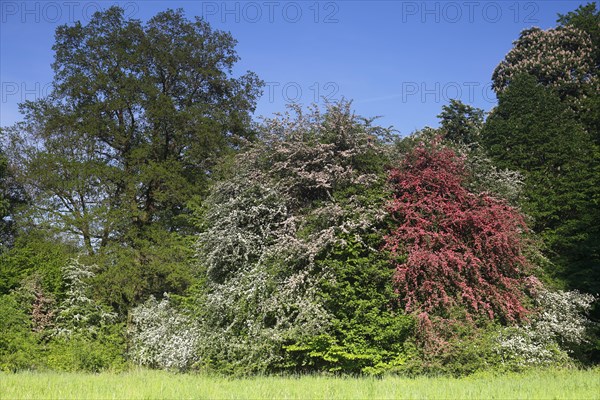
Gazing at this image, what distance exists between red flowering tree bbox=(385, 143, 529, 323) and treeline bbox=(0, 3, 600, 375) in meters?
0.06

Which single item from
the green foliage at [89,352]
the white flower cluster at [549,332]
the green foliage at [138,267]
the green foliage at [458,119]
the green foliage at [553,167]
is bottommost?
the green foliage at [89,352]

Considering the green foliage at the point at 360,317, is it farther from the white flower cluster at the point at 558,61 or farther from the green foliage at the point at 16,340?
the white flower cluster at the point at 558,61

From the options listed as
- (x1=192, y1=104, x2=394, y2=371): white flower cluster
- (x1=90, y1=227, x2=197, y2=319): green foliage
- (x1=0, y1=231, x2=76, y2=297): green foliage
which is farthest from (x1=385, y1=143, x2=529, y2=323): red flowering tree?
(x1=0, y1=231, x2=76, y2=297): green foliage

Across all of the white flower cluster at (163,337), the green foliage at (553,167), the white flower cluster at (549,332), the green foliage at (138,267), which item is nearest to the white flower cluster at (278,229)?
the white flower cluster at (163,337)

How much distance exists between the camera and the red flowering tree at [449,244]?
1089 cm

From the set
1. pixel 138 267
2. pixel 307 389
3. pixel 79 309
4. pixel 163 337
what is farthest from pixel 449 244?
pixel 79 309

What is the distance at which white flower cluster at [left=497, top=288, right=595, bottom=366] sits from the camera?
1093 centimetres

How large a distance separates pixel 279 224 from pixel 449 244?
389 centimetres

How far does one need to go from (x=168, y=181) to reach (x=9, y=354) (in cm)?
733

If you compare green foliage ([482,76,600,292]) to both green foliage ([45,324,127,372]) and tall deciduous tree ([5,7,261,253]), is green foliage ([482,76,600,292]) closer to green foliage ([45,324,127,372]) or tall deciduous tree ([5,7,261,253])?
tall deciduous tree ([5,7,261,253])

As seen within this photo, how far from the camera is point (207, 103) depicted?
66.5 ft

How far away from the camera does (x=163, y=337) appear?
14617 millimetres

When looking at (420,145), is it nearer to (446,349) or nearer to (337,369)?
(446,349)

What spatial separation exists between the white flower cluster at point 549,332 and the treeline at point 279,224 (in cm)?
6
